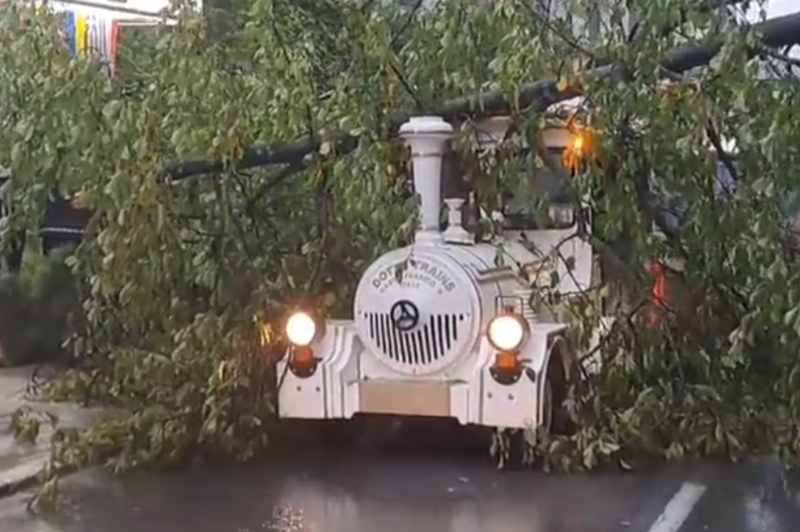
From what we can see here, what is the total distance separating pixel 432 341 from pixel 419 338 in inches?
3.5

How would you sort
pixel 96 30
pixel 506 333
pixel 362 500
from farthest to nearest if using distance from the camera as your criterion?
pixel 96 30
pixel 506 333
pixel 362 500

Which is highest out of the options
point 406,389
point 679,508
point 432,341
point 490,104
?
point 490,104

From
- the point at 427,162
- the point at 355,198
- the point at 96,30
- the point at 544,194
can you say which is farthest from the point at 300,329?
the point at 96,30

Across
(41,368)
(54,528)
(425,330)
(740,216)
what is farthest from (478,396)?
(41,368)

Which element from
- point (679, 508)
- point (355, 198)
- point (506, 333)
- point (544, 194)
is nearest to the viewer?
point (679, 508)

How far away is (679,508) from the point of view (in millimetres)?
7551

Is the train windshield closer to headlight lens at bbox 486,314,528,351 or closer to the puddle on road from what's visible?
headlight lens at bbox 486,314,528,351

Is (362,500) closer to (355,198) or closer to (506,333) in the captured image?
A: (506,333)

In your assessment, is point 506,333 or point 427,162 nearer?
point 506,333

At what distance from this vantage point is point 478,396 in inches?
325

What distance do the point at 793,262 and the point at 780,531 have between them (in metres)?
1.86

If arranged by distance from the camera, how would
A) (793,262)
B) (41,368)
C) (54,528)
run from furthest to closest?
1. (41,368)
2. (793,262)
3. (54,528)

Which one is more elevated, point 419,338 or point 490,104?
point 490,104

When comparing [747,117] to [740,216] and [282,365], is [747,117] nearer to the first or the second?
[740,216]
